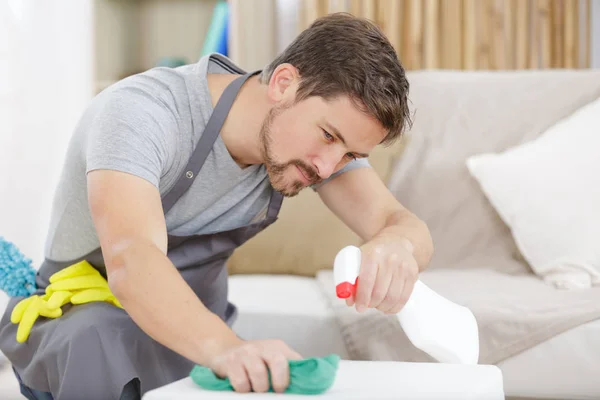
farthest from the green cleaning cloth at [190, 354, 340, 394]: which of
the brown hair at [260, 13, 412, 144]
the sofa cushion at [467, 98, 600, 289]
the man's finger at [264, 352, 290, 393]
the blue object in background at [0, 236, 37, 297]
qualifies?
the sofa cushion at [467, 98, 600, 289]

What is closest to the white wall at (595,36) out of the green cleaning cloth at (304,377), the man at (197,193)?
the man at (197,193)

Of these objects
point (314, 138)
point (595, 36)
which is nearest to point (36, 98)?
point (314, 138)

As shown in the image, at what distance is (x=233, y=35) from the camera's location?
2.92 m

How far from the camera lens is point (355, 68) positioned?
1.06 m

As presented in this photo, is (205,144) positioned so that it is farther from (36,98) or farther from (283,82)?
(36,98)

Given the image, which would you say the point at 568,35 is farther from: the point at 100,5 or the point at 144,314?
the point at 144,314

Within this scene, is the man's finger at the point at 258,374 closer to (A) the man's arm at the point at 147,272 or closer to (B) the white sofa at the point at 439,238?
(A) the man's arm at the point at 147,272

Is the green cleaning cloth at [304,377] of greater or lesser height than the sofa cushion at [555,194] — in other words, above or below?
above

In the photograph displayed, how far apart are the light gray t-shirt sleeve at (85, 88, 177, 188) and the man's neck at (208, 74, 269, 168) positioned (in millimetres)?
105

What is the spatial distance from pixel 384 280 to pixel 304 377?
0.84 feet

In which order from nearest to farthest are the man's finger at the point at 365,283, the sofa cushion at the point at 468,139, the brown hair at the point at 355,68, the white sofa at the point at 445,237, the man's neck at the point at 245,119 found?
the man's finger at the point at 365,283 < the brown hair at the point at 355,68 < the man's neck at the point at 245,119 < the white sofa at the point at 445,237 < the sofa cushion at the point at 468,139

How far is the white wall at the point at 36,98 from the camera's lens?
2.35 meters

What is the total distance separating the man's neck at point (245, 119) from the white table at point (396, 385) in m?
0.43

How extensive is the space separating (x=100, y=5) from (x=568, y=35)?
1.74m
